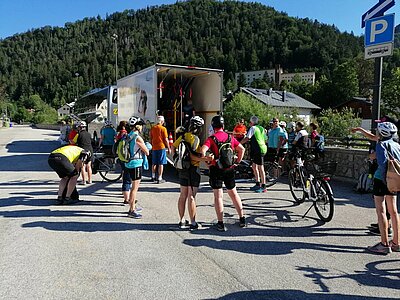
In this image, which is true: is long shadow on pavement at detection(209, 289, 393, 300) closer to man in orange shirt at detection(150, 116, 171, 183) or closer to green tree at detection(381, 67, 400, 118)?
man in orange shirt at detection(150, 116, 171, 183)

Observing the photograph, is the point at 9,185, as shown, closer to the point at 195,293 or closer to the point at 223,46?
the point at 195,293

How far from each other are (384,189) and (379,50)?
125 inches

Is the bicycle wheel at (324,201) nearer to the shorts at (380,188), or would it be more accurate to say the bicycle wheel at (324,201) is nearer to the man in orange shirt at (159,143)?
the shorts at (380,188)

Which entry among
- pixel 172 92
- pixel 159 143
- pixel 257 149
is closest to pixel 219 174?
pixel 257 149

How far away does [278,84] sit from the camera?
120625mm

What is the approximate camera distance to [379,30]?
659 cm

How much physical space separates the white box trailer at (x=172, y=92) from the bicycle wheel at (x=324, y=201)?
19.0 ft

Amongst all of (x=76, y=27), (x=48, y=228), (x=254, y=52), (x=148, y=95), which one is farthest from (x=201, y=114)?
(x=76, y=27)

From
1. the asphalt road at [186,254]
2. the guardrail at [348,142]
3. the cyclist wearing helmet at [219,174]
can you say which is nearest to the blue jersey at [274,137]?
the guardrail at [348,142]

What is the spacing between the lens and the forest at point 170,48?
118m

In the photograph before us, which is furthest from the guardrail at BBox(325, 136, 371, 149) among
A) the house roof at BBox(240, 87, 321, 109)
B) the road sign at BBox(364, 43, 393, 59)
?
the house roof at BBox(240, 87, 321, 109)

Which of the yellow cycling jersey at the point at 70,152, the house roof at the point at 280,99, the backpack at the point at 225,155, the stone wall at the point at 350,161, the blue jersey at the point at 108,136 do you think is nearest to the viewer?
the backpack at the point at 225,155

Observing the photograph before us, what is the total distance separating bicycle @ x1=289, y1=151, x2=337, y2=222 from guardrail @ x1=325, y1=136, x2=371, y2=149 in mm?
3639

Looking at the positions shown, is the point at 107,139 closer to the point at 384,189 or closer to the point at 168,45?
the point at 384,189
